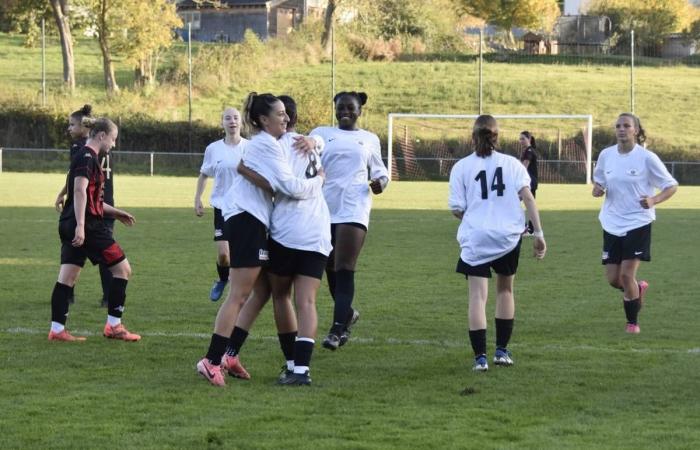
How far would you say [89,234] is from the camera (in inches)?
372

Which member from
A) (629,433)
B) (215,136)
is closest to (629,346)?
(629,433)

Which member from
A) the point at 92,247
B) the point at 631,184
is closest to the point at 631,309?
the point at 631,184

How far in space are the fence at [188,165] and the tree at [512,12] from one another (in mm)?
35756

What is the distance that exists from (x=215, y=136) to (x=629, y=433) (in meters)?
42.1

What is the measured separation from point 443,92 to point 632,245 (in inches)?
1772

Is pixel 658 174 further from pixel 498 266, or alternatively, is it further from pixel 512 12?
pixel 512 12

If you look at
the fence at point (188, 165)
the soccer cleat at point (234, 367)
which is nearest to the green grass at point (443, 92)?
the fence at point (188, 165)

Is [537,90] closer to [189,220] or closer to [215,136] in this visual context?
[215,136]

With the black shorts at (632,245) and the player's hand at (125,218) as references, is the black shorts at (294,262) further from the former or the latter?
the black shorts at (632,245)

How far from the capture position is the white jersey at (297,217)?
7605mm

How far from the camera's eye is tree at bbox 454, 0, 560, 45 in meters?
79.6

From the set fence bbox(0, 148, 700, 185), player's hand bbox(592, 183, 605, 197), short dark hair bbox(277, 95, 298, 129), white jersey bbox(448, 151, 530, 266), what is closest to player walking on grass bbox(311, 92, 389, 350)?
short dark hair bbox(277, 95, 298, 129)

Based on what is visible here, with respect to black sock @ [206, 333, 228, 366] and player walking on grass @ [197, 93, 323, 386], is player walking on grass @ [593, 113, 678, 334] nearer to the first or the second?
player walking on grass @ [197, 93, 323, 386]

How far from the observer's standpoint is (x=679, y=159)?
146 ft
